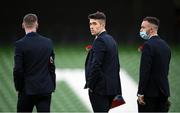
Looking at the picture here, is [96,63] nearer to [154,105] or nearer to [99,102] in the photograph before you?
[99,102]

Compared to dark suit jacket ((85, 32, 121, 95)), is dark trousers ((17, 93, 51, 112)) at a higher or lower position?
lower

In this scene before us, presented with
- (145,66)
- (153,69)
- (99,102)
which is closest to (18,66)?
(99,102)

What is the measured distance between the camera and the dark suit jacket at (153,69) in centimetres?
713

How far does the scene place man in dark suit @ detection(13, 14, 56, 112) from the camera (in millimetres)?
7086

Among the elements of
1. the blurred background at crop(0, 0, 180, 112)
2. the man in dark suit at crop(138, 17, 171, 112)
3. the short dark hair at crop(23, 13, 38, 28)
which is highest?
the short dark hair at crop(23, 13, 38, 28)

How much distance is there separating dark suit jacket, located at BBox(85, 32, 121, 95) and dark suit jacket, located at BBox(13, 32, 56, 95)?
48 centimetres

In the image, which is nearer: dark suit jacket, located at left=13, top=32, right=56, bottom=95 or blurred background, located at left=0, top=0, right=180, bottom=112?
dark suit jacket, located at left=13, top=32, right=56, bottom=95

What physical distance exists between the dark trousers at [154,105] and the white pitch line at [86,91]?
2250 mm

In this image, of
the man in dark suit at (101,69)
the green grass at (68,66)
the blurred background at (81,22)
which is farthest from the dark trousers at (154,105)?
the blurred background at (81,22)

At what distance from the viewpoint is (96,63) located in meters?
7.11

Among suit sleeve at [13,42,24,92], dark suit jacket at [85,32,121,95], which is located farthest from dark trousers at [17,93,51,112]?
dark suit jacket at [85,32,121,95]

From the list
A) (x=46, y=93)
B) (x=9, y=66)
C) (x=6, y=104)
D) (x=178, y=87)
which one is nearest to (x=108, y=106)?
(x=46, y=93)

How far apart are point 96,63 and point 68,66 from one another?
5.62 m

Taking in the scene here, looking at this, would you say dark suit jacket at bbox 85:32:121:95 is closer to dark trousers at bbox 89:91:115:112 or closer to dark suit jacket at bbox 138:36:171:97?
dark trousers at bbox 89:91:115:112
